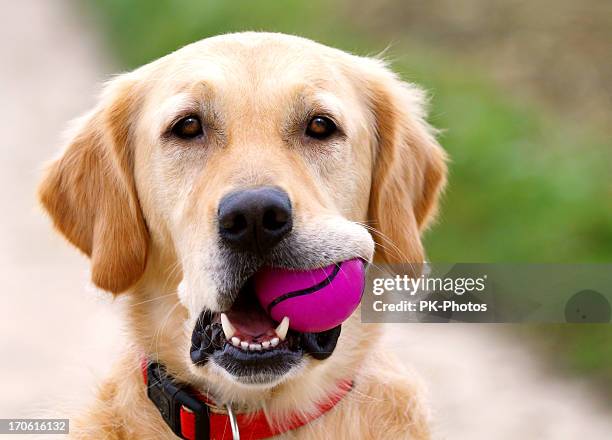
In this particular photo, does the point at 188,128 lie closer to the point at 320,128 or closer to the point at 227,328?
the point at 320,128

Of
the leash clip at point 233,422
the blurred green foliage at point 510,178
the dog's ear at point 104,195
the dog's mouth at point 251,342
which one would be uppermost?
the blurred green foliage at point 510,178

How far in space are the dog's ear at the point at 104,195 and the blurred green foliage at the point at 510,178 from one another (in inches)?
119

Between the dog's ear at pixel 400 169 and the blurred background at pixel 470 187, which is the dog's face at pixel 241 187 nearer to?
the dog's ear at pixel 400 169

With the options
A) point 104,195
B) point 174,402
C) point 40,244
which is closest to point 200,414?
point 174,402

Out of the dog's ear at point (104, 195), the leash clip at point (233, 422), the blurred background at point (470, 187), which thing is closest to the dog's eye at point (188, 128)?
the dog's ear at point (104, 195)

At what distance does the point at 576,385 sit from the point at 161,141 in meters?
3.02

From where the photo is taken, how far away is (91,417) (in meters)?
3.80

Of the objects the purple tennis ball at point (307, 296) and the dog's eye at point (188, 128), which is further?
the dog's eye at point (188, 128)

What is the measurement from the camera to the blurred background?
18.9 ft

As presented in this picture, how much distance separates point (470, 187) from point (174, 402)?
13.2ft

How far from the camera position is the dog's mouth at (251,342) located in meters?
3.31

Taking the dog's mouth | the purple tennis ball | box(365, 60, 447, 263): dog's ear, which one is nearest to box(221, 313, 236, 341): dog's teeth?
the dog's mouth

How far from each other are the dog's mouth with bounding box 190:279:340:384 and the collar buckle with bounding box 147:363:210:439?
18cm

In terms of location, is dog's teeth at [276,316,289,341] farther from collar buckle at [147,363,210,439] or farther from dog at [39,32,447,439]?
collar buckle at [147,363,210,439]
